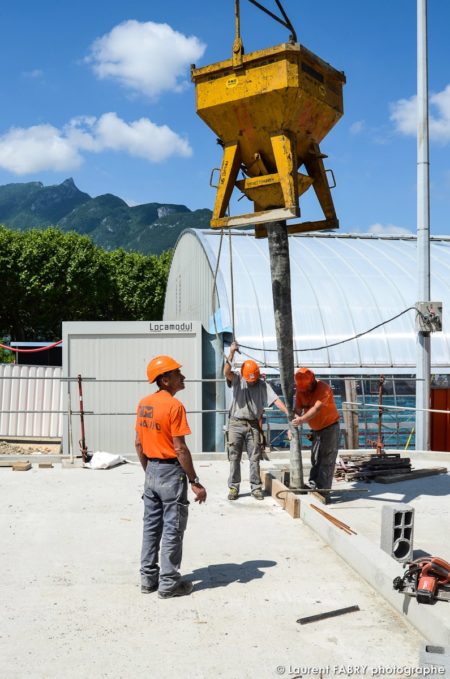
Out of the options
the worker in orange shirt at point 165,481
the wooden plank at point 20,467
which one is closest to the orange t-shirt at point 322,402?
the worker in orange shirt at point 165,481

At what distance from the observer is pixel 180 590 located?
544 cm

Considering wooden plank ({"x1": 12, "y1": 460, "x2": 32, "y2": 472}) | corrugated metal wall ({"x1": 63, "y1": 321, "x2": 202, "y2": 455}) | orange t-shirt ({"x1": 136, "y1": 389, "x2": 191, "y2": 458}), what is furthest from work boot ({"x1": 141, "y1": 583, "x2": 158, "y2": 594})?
corrugated metal wall ({"x1": 63, "y1": 321, "x2": 202, "y2": 455})

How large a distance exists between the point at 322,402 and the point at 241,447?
1398mm

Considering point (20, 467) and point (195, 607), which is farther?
point (20, 467)

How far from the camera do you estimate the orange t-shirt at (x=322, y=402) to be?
8.49 m

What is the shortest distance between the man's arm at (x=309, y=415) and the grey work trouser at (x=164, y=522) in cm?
299

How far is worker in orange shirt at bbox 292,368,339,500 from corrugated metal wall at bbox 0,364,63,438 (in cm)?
1186

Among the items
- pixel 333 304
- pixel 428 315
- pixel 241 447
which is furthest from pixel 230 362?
pixel 333 304

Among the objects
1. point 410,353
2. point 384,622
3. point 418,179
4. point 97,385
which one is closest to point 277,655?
point 384,622

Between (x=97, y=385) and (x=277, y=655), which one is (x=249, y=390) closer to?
(x=277, y=655)

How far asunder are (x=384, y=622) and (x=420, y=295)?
883 cm

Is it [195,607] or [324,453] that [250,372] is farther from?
[195,607]

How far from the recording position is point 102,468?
11.5 m

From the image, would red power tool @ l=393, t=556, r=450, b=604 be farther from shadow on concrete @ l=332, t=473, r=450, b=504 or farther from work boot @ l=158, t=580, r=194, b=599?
shadow on concrete @ l=332, t=473, r=450, b=504
